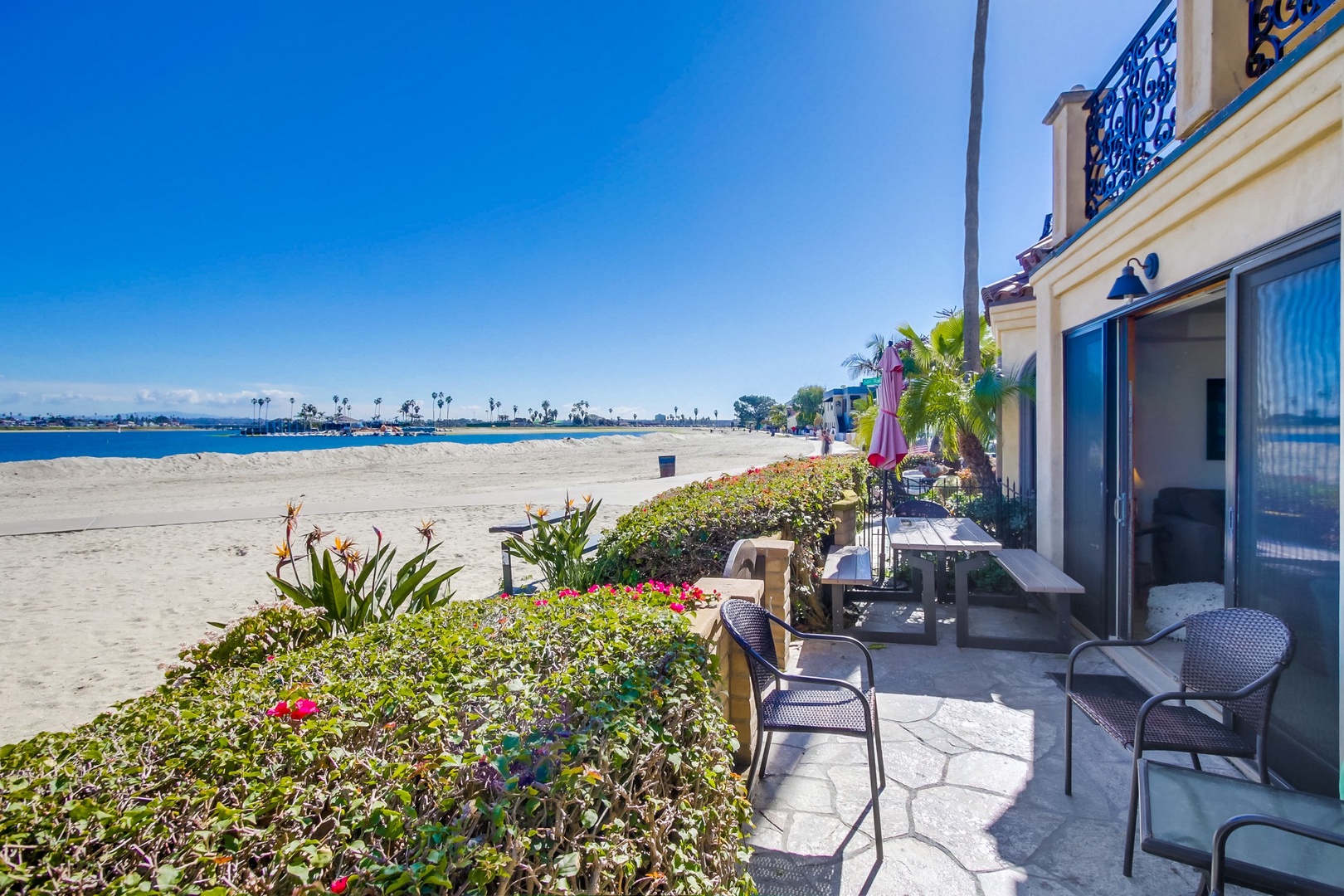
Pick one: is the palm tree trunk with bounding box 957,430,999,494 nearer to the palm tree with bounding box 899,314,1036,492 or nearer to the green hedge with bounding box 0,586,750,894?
the palm tree with bounding box 899,314,1036,492

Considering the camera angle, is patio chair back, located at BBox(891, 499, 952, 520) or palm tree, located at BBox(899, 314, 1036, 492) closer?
patio chair back, located at BBox(891, 499, 952, 520)

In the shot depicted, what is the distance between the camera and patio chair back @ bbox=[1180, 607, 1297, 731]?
2.30 metres

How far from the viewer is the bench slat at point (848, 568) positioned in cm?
487

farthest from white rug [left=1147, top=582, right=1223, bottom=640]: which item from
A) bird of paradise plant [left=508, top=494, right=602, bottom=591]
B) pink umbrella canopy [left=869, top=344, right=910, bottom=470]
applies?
bird of paradise plant [left=508, top=494, right=602, bottom=591]

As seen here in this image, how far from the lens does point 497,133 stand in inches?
695

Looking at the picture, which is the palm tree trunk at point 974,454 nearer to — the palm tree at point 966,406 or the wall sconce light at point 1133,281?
the palm tree at point 966,406

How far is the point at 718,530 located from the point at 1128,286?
3235 millimetres

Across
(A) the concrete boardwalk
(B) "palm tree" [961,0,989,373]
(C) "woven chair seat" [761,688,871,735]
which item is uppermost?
(B) "palm tree" [961,0,989,373]

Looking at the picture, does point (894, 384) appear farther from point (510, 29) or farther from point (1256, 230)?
point (510, 29)

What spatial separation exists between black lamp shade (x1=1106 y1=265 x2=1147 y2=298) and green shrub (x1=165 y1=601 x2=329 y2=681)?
5.28 metres

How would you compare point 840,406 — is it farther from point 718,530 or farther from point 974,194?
point 718,530

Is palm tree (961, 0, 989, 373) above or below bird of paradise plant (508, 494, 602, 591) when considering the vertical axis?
above

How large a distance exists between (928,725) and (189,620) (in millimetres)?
6769

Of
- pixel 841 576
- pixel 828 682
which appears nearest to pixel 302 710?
pixel 828 682
